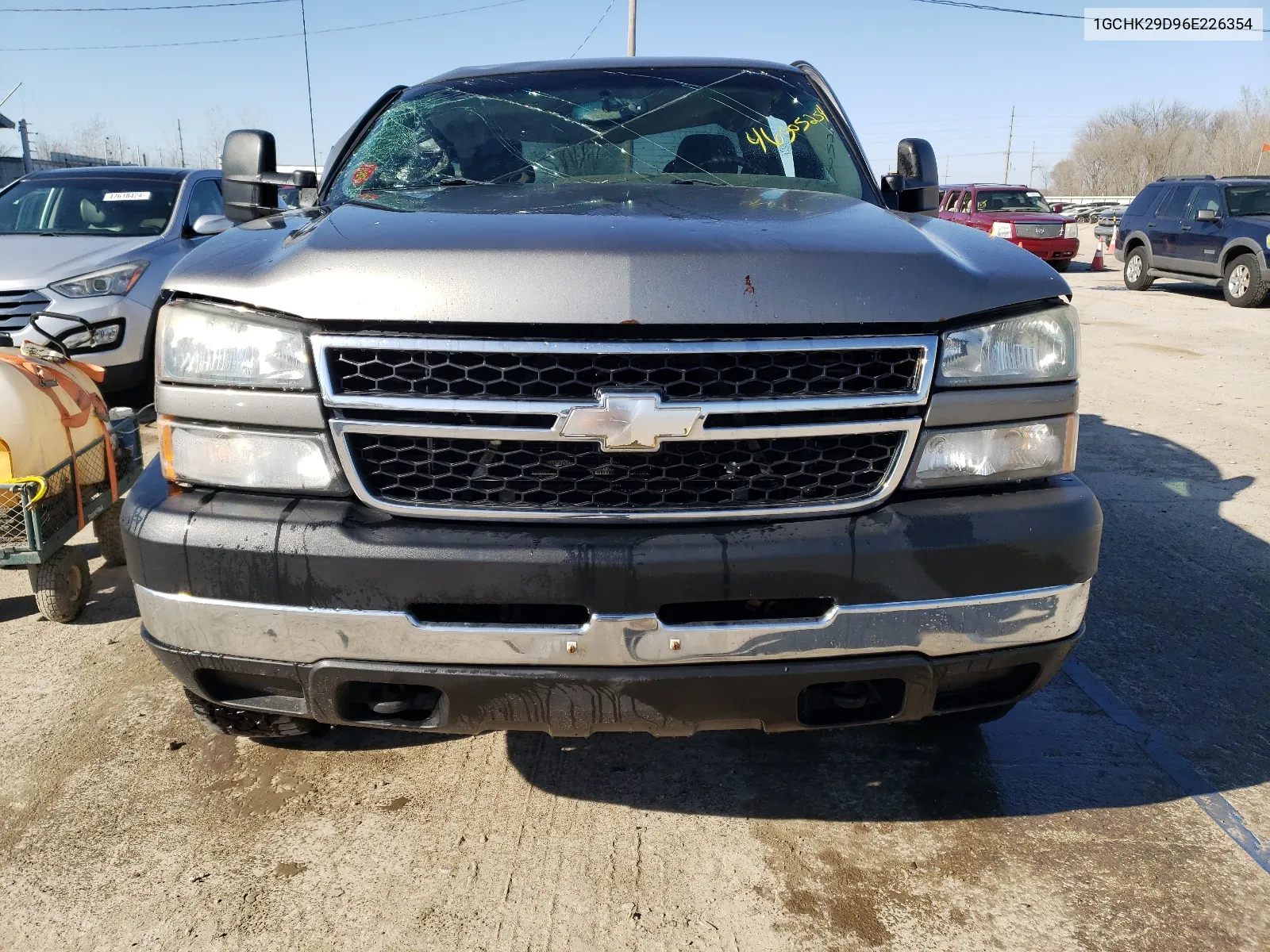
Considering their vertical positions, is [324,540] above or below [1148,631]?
above

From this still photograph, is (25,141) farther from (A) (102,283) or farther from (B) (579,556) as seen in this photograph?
(B) (579,556)

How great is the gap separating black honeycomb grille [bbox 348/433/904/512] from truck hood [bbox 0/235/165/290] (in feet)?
19.8

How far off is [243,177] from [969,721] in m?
2.87

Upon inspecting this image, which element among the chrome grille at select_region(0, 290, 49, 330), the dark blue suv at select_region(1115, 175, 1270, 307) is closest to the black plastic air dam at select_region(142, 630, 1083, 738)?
the chrome grille at select_region(0, 290, 49, 330)

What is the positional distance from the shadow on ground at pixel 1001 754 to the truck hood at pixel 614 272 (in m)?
1.30

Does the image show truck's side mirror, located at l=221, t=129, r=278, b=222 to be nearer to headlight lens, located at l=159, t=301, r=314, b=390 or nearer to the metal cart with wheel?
the metal cart with wheel

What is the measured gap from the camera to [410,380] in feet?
6.47

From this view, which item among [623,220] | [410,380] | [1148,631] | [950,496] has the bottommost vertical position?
[1148,631]

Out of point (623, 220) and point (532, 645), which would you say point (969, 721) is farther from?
point (623, 220)

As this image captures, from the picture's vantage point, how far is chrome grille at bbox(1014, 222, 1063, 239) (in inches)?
802

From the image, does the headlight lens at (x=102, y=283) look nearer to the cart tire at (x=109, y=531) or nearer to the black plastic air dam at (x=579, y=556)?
the cart tire at (x=109, y=531)

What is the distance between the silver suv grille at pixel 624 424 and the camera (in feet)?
6.36

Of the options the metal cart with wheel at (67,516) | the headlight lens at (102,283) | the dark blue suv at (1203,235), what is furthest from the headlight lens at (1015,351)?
the dark blue suv at (1203,235)

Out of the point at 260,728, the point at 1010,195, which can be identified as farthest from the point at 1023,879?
the point at 1010,195
